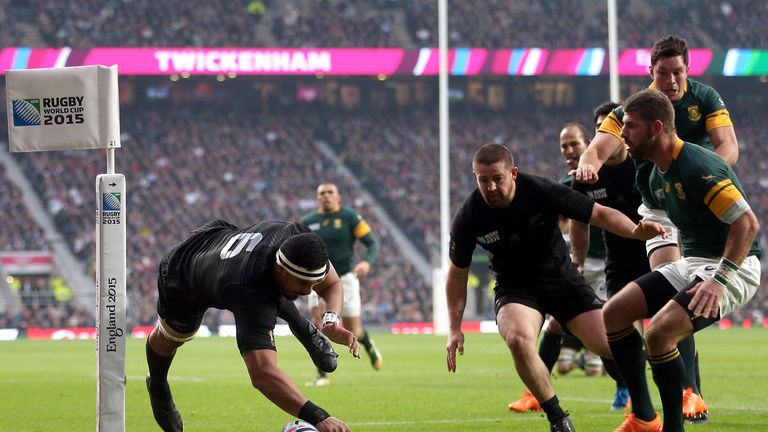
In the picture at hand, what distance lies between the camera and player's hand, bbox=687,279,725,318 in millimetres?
6844

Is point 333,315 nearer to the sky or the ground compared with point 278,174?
nearer to the sky

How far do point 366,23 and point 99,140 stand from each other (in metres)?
42.1

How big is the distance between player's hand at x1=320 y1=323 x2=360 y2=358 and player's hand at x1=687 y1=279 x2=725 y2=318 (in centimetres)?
194

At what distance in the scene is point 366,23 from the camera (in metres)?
48.9

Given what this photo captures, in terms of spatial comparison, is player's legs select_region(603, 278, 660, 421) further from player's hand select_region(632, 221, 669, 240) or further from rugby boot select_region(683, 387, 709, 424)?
rugby boot select_region(683, 387, 709, 424)

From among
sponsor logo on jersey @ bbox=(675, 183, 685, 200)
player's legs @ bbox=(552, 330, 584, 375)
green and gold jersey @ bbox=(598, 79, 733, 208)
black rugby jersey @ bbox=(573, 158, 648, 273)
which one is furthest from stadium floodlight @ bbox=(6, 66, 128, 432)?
player's legs @ bbox=(552, 330, 584, 375)

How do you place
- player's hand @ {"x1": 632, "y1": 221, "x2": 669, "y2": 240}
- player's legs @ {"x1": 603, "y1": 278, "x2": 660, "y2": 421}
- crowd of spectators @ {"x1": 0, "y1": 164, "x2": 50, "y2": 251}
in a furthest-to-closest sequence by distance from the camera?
crowd of spectators @ {"x1": 0, "y1": 164, "x2": 50, "y2": 251}
player's legs @ {"x1": 603, "y1": 278, "x2": 660, "y2": 421}
player's hand @ {"x1": 632, "y1": 221, "x2": 669, "y2": 240}

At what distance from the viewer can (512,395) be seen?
12.5 metres

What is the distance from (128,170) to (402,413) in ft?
116

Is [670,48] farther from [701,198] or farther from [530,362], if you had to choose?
[530,362]

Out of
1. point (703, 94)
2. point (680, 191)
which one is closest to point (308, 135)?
point (703, 94)

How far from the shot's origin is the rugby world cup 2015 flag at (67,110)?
732cm

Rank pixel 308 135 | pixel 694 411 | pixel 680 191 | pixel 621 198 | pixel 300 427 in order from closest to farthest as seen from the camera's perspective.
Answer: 1. pixel 300 427
2. pixel 680 191
3. pixel 694 411
4. pixel 621 198
5. pixel 308 135

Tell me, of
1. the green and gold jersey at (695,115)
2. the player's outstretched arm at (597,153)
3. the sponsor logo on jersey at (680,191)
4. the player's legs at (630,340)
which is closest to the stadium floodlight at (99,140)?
the player's outstretched arm at (597,153)
